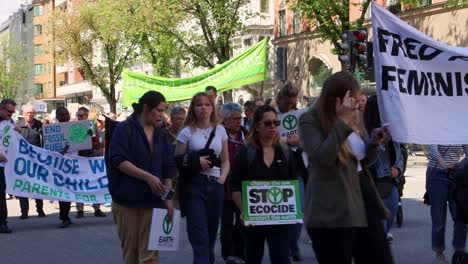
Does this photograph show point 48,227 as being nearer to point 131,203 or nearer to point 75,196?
point 75,196

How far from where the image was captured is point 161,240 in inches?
286

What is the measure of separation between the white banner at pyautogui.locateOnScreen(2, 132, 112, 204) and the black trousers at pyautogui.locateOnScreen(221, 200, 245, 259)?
15.8ft

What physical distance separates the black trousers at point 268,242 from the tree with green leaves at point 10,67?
92779 millimetres

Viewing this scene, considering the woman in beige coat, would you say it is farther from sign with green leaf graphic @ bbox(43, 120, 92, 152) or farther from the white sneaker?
sign with green leaf graphic @ bbox(43, 120, 92, 152)

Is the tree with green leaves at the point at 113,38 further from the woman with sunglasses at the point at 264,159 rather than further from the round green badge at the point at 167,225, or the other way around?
the round green badge at the point at 167,225

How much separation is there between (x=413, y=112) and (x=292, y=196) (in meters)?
1.42

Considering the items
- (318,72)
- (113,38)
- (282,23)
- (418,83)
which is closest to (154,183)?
(418,83)

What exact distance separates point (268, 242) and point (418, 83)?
68.2 inches

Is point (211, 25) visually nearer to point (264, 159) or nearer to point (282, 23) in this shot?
point (282, 23)

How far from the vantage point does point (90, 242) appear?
12297 millimetres

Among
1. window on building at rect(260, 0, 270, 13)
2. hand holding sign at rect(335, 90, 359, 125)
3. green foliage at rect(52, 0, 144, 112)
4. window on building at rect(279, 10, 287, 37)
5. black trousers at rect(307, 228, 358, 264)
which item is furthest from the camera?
green foliage at rect(52, 0, 144, 112)

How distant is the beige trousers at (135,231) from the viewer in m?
7.27

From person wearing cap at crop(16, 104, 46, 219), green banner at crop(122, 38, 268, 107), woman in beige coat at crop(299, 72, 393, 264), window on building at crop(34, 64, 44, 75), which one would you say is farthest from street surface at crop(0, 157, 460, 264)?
window on building at crop(34, 64, 44, 75)

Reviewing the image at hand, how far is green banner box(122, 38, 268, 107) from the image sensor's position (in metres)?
18.4
